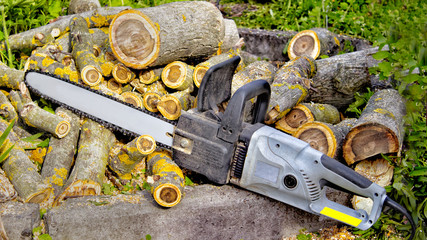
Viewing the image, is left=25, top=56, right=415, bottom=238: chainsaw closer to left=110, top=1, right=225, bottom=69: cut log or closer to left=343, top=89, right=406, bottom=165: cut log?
left=343, top=89, right=406, bottom=165: cut log

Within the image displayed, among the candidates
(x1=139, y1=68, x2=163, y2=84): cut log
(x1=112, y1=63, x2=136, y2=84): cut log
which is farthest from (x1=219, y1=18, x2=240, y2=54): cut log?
(x1=112, y1=63, x2=136, y2=84): cut log

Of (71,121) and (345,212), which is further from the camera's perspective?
(71,121)

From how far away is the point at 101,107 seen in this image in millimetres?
3230

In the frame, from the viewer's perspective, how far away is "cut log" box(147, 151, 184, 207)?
263cm

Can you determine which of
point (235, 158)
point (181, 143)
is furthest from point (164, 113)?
point (235, 158)

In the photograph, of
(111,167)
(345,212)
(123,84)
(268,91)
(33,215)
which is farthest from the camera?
(123,84)

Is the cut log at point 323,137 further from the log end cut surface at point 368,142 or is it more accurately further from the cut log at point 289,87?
the cut log at point 289,87

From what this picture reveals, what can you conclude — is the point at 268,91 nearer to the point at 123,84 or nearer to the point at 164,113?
the point at 164,113

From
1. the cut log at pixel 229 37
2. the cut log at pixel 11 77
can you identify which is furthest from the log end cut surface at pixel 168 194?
the cut log at pixel 229 37

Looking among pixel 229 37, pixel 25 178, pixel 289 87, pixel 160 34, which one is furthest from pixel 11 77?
pixel 289 87

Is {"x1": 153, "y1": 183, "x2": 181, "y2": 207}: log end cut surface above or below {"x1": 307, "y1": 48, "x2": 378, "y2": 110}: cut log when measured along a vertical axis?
below

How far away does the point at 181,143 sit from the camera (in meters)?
2.89

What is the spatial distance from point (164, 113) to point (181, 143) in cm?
56

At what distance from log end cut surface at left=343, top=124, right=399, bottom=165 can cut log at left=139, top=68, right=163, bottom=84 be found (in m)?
1.68
